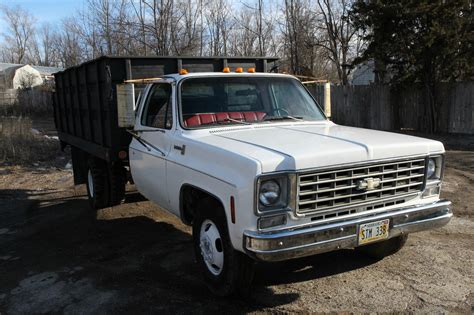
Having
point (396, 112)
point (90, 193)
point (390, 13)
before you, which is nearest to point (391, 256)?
point (90, 193)

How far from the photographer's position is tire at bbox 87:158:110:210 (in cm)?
746

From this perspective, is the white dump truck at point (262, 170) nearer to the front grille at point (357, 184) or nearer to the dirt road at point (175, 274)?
the front grille at point (357, 184)

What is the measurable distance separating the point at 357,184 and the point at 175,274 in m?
2.21

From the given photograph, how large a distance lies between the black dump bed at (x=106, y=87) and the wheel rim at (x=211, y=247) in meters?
Answer: 2.49

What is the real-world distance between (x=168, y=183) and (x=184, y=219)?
1.42 ft

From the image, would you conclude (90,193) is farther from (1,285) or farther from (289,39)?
(289,39)

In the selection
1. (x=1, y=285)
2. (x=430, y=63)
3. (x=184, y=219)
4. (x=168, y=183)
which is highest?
(x=430, y=63)

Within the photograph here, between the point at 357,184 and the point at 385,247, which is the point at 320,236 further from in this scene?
Result: the point at 385,247

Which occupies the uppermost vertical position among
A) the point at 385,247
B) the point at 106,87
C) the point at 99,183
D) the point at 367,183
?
the point at 106,87

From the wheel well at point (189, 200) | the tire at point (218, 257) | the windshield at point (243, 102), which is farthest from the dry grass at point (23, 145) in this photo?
the tire at point (218, 257)

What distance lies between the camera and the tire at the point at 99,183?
746 cm

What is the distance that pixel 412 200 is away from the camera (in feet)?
14.3

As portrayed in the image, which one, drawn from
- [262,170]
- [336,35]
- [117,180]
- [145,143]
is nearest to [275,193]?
[262,170]

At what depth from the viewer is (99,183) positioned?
7.49m
